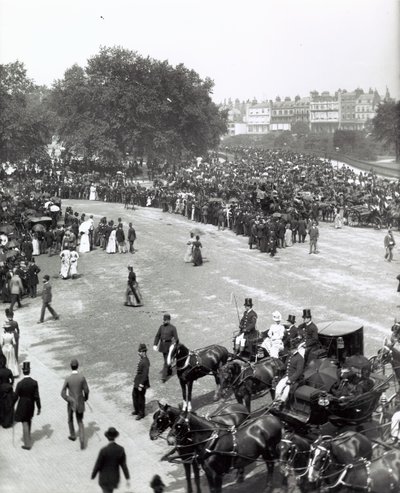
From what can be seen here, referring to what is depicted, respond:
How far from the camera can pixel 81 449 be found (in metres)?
11.3

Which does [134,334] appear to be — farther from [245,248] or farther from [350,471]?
[245,248]

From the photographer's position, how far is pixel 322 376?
11.2m

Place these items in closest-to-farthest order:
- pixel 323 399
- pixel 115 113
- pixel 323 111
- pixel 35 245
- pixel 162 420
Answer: pixel 162 420 → pixel 323 399 → pixel 35 245 → pixel 115 113 → pixel 323 111

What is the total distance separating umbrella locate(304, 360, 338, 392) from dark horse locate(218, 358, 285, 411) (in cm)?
96

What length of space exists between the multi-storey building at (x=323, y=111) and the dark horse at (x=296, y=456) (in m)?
149

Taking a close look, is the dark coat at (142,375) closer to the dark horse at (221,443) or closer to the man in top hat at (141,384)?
the man in top hat at (141,384)

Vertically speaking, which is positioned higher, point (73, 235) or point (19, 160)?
point (19, 160)

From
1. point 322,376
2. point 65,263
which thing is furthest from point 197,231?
point 322,376

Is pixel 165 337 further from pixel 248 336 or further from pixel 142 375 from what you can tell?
pixel 142 375

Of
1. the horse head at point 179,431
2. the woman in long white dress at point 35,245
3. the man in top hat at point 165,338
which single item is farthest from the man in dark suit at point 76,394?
the woman in long white dress at point 35,245

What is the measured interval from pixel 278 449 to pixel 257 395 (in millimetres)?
2549

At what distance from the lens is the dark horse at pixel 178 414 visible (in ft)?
31.0

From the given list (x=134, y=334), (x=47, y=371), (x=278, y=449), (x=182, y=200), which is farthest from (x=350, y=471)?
(x=182, y=200)

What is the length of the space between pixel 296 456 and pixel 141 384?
3744mm
